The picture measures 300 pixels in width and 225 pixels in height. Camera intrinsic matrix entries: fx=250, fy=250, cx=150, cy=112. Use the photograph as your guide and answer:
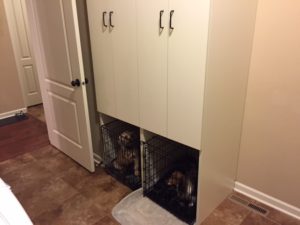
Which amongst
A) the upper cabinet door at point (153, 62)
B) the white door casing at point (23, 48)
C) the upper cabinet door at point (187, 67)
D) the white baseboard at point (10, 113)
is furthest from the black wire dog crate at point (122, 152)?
the white door casing at point (23, 48)

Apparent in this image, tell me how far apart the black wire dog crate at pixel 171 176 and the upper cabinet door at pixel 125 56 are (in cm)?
34

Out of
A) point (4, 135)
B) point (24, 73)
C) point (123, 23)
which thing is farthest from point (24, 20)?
point (123, 23)

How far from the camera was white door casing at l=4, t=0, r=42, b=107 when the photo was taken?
145 inches

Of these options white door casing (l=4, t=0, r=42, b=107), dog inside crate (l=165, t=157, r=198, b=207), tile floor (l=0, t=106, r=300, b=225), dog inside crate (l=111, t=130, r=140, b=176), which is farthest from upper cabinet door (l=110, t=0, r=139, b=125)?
white door casing (l=4, t=0, r=42, b=107)

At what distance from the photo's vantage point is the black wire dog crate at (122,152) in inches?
88.7

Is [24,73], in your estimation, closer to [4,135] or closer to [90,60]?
[4,135]

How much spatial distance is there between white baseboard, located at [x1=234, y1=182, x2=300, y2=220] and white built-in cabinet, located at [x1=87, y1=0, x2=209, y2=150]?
870mm

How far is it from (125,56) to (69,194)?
1.29 m

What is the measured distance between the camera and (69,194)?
2.19 m

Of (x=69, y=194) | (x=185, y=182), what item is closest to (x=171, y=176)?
(x=185, y=182)

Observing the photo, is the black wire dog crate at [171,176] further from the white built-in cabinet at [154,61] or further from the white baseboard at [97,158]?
the white baseboard at [97,158]

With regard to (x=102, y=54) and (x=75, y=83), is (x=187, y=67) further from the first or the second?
(x=75, y=83)

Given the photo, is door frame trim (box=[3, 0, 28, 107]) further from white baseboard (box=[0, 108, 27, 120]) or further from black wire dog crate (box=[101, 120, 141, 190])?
black wire dog crate (box=[101, 120, 141, 190])

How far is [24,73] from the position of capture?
13.2 ft
